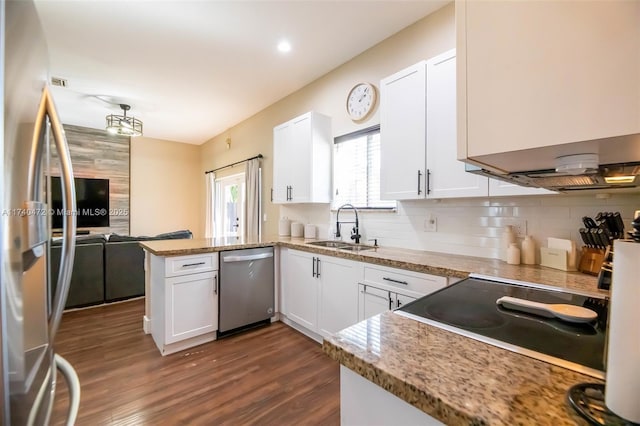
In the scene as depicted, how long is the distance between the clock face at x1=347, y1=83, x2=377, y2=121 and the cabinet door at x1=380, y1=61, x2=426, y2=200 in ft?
1.62

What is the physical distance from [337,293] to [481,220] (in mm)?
1268

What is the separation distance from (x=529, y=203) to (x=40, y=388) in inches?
96.7

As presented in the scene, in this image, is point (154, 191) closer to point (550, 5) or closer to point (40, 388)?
point (40, 388)

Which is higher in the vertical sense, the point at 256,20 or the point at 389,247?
the point at 256,20

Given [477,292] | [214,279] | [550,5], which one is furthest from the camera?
[214,279]

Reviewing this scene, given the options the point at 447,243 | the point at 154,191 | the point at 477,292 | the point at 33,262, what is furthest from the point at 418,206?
the point at 154,191

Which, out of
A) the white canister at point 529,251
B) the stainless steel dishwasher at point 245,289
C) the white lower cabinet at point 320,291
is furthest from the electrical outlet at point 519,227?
the stainless steel dishwasher at point 245,289

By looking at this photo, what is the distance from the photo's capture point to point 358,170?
3.11 metres

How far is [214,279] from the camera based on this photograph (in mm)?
2695

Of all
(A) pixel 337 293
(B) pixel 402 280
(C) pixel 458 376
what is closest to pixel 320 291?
(A) pixel 337 293

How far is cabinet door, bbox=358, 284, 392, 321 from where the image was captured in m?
2.07

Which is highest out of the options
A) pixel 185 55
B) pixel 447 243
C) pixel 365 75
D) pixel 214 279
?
pixel 185 55

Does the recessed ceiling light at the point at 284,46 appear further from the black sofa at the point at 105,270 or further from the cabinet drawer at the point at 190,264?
the black sofa at the point at 105,270

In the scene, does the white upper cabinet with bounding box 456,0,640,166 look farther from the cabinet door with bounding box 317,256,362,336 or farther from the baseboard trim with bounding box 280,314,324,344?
the baseboard trim with bounding box 280,314,324,344
